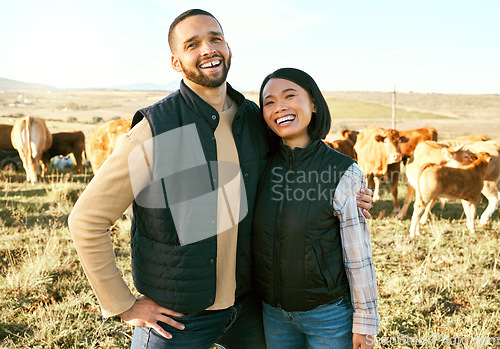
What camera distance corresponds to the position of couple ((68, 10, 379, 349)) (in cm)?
188

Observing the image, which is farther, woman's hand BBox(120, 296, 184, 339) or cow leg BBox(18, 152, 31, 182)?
cow leg BBox(18, 152, 31, 182)

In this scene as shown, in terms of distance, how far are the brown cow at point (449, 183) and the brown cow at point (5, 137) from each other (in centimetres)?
1507

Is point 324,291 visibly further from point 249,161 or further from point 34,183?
point 34,183

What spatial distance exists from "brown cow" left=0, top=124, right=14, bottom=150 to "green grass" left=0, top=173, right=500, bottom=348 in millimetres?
7983

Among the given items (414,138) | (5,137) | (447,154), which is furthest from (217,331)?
(5,137)

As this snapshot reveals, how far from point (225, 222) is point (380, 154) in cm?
760

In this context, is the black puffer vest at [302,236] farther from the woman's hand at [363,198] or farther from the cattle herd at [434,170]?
the cattle herd at [434,170]

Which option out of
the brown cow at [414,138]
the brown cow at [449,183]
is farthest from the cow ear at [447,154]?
the brown cow at [414,138]

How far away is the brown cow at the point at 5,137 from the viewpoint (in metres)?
13.9

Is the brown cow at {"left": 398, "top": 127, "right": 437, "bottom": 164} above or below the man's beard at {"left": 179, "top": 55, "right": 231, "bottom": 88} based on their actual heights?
below

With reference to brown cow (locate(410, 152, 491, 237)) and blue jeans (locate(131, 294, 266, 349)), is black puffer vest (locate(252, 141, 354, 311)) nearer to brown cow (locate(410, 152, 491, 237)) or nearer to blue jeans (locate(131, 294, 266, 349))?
blue jeans (locate(131, 294, 266, 349))

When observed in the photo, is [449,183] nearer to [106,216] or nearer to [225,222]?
[225,222]

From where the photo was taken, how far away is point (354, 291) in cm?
201

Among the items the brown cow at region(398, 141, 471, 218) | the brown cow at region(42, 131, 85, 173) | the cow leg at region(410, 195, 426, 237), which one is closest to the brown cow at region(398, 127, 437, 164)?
the brown cow at region(398, 141, 471, 218)
